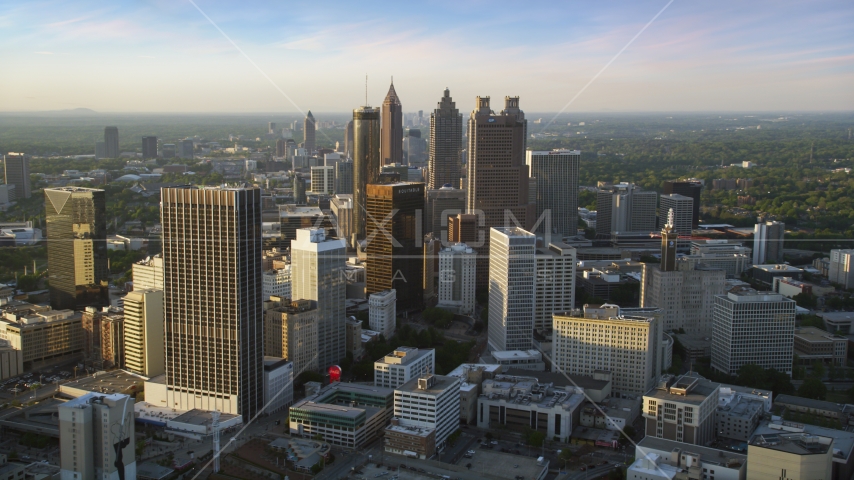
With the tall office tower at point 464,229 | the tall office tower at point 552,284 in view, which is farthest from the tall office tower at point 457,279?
the tall office tower at point 552,284

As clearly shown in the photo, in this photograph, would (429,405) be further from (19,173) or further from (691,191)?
(691,191)

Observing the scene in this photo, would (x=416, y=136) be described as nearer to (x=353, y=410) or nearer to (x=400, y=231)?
(x=400, y=231)

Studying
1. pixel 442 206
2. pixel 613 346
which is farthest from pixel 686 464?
pixel 442 206

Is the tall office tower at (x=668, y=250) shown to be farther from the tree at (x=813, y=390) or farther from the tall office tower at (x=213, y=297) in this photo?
the tall office tower at (x=213, y=297)

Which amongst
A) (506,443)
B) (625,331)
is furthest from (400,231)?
(506,443)

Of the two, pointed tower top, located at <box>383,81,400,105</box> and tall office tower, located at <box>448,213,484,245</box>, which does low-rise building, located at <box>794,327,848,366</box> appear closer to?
tall office tower, located at <box>448,213,484,245</box>

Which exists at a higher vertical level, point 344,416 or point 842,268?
point 842,268
